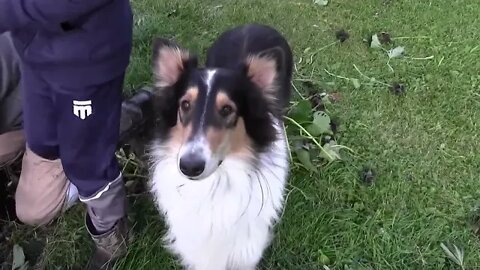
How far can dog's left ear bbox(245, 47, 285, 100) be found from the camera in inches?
83.3

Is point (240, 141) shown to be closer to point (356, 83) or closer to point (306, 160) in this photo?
point (306, 160)

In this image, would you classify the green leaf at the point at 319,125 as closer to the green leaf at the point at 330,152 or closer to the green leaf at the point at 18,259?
the green leaf at the point at 330,152

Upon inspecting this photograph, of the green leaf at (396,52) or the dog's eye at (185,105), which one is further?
the green leaf at (396,52)

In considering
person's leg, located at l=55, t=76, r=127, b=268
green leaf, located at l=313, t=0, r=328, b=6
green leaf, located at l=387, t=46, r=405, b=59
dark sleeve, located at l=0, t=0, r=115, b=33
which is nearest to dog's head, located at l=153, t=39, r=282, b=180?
person's leg, located at l=55, t=76, r=127, b=268

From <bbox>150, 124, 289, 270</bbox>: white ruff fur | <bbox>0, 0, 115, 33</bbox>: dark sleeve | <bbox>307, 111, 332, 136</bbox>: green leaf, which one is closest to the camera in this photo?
<bbox>0, 0, 115, 33</bbox>: dark sleeve

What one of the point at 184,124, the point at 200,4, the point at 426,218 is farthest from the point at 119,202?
the point at 200,4

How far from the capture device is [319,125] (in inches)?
120

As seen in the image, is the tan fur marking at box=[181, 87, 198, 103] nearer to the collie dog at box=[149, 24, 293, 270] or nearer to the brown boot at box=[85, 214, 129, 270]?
the collie dog at box=[149, 24, 293, 270]

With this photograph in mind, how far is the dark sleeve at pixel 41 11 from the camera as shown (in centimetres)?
184

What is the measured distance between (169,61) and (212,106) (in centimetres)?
26

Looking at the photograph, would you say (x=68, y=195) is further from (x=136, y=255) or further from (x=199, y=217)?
(x=199, y=217)

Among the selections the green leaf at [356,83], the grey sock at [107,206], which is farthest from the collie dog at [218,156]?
the green leaf at [356,83]

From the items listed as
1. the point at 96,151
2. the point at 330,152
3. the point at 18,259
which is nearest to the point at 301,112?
the point at 330,152

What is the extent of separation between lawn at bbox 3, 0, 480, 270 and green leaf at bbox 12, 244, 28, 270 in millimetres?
90
